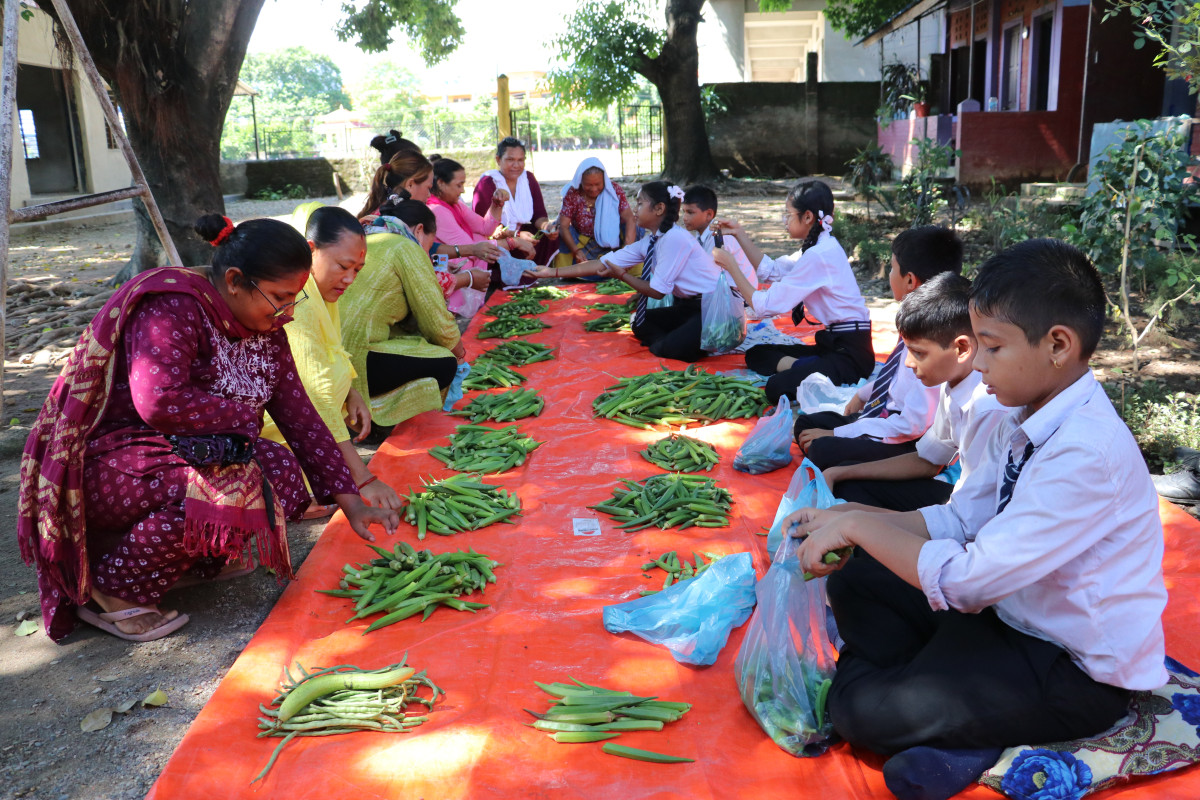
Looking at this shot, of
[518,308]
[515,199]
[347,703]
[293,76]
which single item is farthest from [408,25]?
[293,76]

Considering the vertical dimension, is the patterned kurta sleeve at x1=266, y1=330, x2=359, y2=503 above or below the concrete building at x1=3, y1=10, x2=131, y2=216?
below

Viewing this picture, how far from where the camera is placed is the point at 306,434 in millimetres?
3174

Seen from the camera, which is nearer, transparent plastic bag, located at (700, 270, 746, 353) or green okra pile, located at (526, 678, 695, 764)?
green okra pile, located at (526, 678, 695, 764)

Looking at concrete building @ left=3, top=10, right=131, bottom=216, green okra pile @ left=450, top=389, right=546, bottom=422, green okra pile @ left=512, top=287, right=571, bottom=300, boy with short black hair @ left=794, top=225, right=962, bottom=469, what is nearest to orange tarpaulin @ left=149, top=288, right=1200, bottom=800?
boy with short black hair @ left=794, top=225, right=962, bottom=469

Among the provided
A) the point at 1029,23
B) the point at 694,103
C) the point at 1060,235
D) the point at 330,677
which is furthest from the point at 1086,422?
the point at 694,103

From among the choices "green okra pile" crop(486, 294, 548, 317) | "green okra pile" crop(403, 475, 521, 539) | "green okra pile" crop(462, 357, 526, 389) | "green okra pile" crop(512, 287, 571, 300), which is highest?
"green okra pile" crop(512, 287, 571, 300)

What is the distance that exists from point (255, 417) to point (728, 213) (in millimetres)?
11447

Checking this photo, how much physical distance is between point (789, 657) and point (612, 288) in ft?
19.7

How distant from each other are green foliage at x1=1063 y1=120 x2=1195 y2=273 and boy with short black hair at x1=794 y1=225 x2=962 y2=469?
2.17 m

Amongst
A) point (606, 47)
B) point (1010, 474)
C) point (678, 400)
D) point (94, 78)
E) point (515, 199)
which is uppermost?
point (606, 47)

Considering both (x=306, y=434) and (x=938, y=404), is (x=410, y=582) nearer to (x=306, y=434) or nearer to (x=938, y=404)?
(x=306, y=434)

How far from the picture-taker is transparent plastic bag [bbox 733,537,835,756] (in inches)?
84.7

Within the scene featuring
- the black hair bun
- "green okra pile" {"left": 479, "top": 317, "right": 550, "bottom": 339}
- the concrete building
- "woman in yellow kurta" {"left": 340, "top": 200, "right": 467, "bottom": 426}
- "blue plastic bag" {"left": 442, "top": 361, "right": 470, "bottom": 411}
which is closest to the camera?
the black hair bun

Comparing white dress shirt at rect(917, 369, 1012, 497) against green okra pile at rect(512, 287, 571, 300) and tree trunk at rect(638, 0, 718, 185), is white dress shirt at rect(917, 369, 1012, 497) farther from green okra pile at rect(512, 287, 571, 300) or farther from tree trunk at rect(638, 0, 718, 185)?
tree trunk at rect(638, 0, 718, 185)
